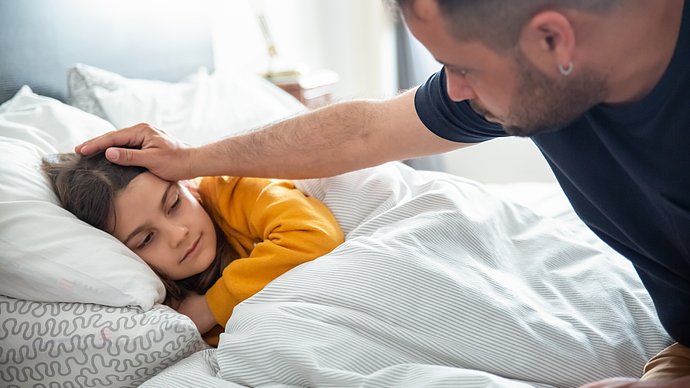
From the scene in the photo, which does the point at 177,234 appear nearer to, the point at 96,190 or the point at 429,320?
the point at 96,190

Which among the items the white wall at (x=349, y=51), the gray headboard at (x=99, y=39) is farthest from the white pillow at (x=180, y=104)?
the white wall at (x=349, y=51)

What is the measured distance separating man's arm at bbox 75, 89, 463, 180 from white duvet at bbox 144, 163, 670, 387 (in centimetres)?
13

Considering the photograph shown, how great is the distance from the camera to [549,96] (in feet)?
3.24

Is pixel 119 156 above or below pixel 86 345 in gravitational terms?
above

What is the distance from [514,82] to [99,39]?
58.6 inches

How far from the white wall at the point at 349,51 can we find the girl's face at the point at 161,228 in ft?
6.17

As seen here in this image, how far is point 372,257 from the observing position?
1.19 metres

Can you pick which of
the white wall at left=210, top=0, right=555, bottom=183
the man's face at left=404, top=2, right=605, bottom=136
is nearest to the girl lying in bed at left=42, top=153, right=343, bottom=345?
the man's face at left=404, top=2, right=605, bottom=136

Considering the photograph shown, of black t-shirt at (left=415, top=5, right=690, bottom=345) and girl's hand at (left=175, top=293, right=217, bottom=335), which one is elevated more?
black t-shirt at (left=415, top=5, right=690, bottom=345)

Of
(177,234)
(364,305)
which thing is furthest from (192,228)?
(364,305)

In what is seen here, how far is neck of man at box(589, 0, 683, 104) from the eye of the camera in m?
0.96

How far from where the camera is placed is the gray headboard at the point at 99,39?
1.88m

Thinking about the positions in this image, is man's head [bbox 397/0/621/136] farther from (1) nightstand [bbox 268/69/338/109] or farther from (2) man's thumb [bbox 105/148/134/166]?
(1) nightstand [bbox 268/69/338/109]

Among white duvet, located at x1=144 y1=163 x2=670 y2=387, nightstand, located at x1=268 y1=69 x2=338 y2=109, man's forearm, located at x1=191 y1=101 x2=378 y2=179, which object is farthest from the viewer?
nightstand, located at x1=268 y1=69 x2=338 y2=109
